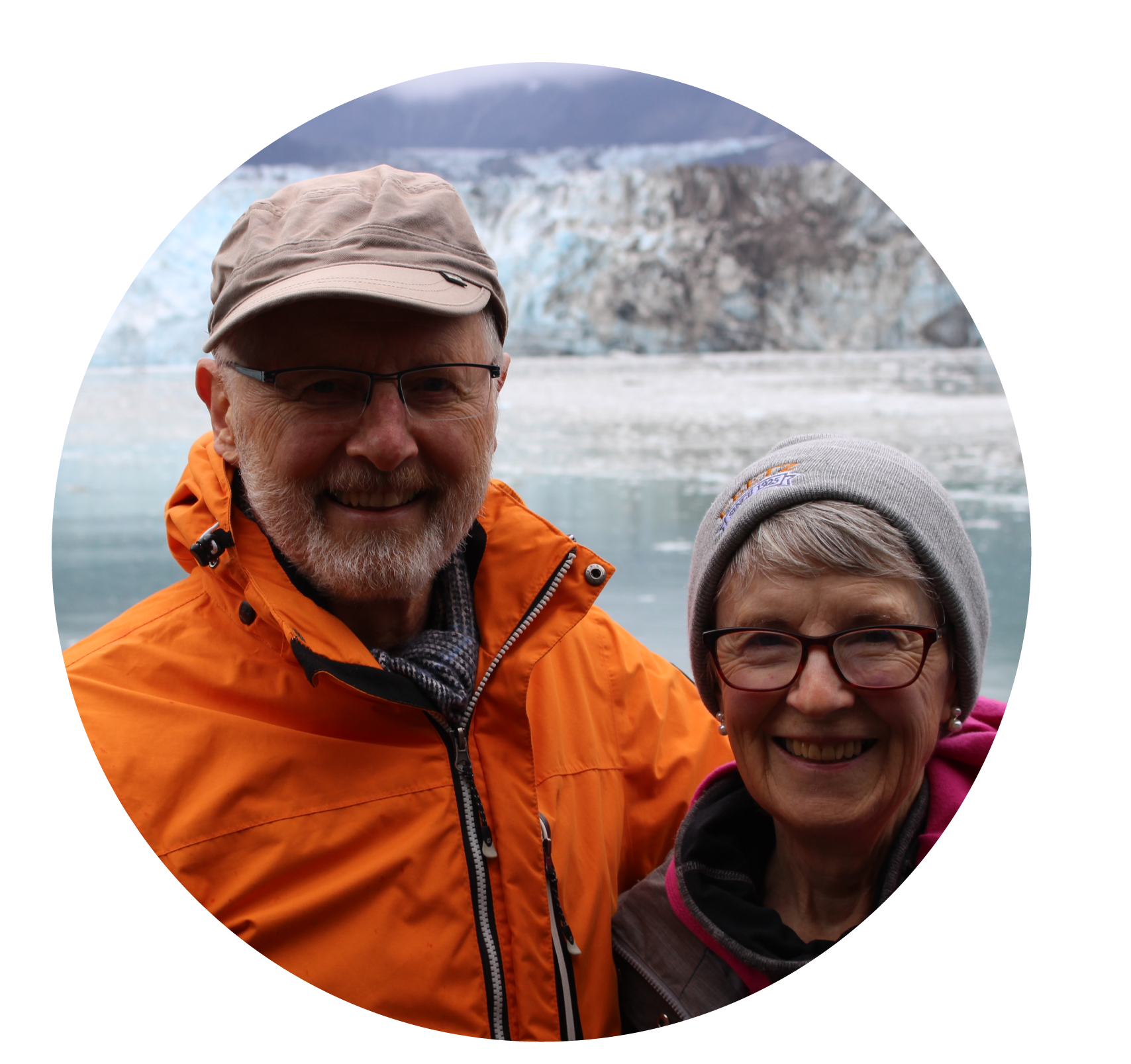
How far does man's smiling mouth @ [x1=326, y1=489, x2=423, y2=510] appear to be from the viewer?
1300mm

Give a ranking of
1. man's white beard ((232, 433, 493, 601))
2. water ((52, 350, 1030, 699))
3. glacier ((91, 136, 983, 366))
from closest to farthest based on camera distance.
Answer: man's white beard ((232, 433, 493, 601)), water ((52, 350, 1030, 699)), glacier ((91, 136, 983, 366))

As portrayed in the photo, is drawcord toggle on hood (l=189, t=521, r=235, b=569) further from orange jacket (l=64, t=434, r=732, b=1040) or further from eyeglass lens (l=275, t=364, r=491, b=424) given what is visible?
eyeglass lens (l=275, t=364, r=491, b=424)

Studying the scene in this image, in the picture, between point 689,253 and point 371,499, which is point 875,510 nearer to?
point 371,499

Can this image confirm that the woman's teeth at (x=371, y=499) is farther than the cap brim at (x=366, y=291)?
Yes

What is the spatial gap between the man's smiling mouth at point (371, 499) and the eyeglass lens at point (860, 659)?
0.58 metres

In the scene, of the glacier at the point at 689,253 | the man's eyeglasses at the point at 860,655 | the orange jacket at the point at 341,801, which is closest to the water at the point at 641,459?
the man's eyeglasses at the point at 860,655

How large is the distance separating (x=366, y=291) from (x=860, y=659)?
0.81 m

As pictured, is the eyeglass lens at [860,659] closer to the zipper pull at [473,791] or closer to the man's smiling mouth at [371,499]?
the zipper pull at [473,791]

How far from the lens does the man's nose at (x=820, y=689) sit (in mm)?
1068

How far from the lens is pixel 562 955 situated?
1.21 m

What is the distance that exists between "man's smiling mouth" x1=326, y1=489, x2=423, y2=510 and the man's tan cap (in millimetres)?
283

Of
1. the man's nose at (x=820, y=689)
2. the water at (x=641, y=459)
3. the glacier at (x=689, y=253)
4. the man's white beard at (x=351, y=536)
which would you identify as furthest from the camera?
the glacier at (x=689, y=253)

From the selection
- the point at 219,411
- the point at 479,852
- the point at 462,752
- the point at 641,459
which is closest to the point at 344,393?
the point at 219,411

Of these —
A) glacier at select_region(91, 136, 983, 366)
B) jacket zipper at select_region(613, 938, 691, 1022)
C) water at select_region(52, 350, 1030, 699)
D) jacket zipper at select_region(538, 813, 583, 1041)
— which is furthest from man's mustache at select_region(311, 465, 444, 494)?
glacier at select_region(91, 136, 983, 366)
